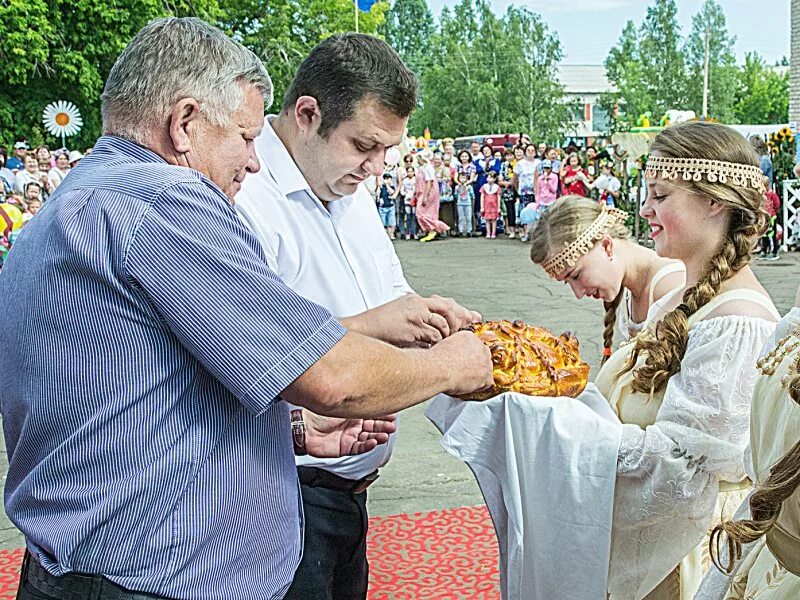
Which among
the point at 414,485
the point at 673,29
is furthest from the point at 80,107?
the point at 673,29

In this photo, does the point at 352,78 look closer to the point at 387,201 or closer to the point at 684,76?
the point at 387,201

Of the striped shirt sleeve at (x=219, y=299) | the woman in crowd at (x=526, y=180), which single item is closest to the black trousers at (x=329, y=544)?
the striped shirt sleeve at (x=219, y=299)

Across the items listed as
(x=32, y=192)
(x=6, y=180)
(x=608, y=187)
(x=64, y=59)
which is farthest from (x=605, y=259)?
(x=64, y=59)

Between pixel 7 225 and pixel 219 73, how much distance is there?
1129cm

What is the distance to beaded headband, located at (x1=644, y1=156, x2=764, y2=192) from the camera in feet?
9.28

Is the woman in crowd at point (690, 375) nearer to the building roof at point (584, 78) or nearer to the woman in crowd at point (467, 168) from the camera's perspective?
the woman in crowd at point (467, 168)

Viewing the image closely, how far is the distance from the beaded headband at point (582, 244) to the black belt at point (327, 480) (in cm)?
119

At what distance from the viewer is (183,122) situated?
1881 millimetres

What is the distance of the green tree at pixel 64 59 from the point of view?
29.5 meters

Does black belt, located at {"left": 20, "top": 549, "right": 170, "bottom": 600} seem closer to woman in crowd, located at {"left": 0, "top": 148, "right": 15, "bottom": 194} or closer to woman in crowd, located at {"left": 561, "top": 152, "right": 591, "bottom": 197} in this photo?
woman in crowd, located at {"left": 0, "top": 148, "right": 15, "bottom": 194}

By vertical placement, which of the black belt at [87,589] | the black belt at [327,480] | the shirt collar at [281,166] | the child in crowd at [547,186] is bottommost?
the child in crowd at [547,186]

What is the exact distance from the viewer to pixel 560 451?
2578 mm

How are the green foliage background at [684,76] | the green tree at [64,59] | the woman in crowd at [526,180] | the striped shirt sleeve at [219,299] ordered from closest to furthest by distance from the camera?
the striped shirt sleeve at [219,299] → the woman in crowd at [526,180] → the green tree at [64,59] → the green foliage background at [684,76]

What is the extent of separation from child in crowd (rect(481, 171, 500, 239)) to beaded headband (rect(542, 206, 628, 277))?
1746 centimetres
